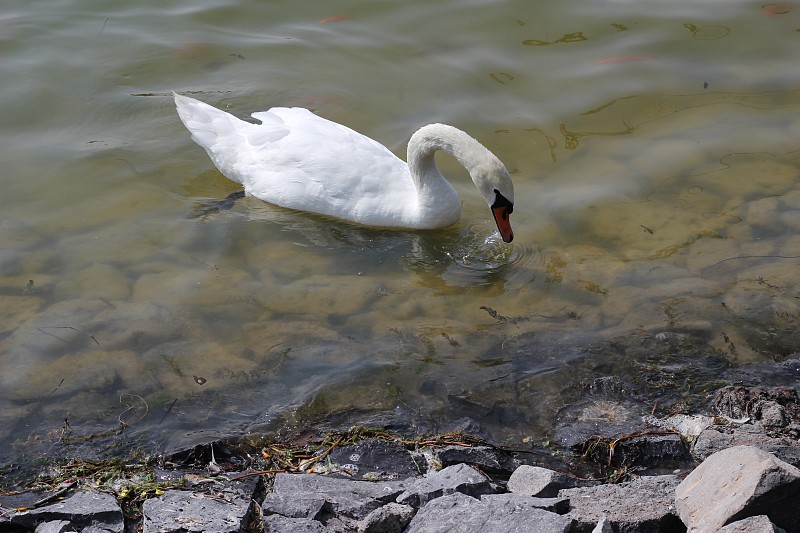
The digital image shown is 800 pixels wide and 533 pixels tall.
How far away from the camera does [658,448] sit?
4.48 meters

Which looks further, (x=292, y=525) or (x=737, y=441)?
(x=737, y=441)

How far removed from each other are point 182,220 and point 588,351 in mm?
3298

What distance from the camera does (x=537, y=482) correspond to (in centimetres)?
410

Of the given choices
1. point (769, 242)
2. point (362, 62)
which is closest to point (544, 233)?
point (769, 242)

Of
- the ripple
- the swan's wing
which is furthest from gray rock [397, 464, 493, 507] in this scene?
the swan's wing

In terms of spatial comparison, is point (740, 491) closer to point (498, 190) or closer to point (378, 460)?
point (378, 460)

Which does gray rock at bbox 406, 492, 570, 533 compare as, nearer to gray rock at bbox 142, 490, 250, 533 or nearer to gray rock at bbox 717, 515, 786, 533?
gray rock at bbox 717, 515, 786, 533

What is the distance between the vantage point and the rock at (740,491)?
11.3ft

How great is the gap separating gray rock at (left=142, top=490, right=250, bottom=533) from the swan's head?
3.00 meters

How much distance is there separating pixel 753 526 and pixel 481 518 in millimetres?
992

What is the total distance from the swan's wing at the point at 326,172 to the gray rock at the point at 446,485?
3.08m

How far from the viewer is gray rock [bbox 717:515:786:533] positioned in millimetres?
3314

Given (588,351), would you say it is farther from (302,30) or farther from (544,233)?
(302,30)

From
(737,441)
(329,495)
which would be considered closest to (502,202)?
(737,441)
